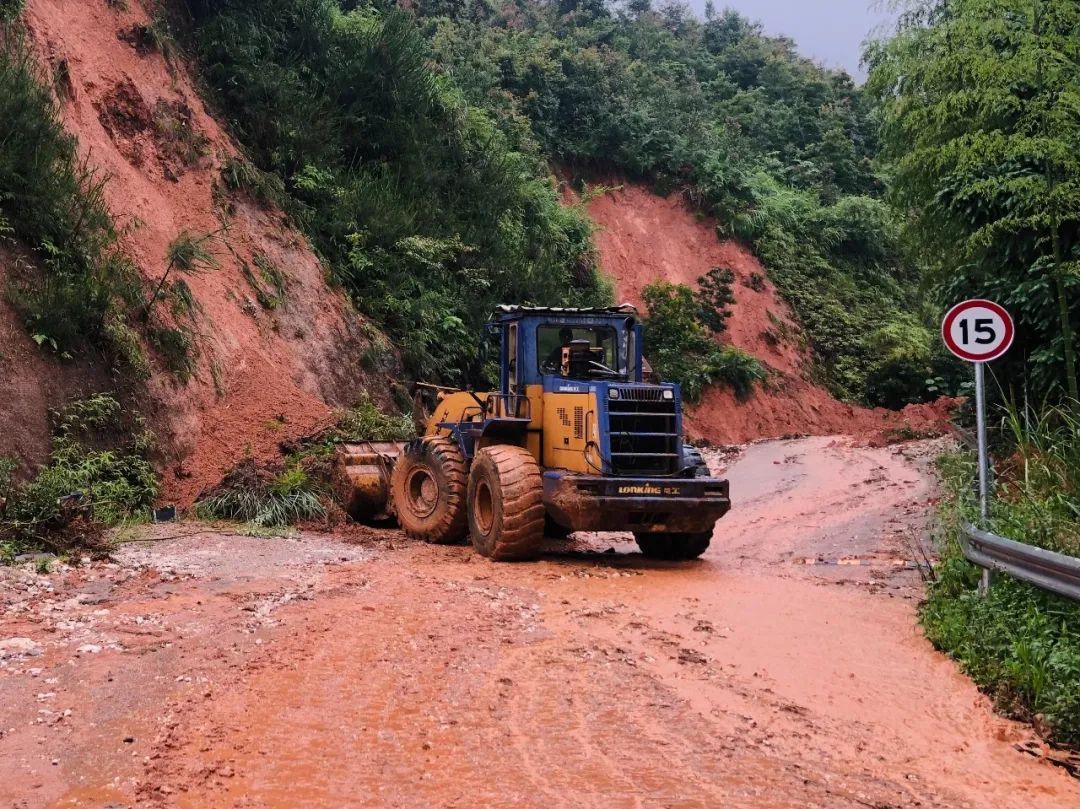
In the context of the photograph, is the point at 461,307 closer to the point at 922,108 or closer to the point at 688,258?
the point at 922,108

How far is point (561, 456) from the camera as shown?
11.2m

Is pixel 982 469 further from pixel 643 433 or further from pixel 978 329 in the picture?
pixel 643 433

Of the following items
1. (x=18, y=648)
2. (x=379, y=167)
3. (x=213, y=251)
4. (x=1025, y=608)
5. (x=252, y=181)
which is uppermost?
(x=379, y=167)

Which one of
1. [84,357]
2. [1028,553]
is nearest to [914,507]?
[1028,553]

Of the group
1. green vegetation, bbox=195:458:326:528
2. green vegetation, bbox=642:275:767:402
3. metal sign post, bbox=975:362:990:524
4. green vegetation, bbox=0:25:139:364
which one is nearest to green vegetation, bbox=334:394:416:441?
green vegetation, bbox=195:458:326:528

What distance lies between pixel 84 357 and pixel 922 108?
11.2 m

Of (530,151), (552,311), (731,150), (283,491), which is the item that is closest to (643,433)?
(552,311)

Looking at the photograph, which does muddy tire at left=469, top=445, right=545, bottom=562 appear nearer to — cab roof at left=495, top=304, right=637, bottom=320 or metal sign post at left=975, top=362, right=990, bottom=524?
cab roof at left=495, top=304, right=637, bottom=320

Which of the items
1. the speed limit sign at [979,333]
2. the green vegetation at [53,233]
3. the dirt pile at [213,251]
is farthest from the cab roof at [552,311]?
the green vegetation at [53,233]

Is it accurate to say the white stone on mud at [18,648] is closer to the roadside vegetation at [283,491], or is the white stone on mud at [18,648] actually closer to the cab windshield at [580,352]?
the roadside vegetation at [283,491]

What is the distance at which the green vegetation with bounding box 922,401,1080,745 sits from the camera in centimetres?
553

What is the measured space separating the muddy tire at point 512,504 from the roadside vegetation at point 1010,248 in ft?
14.0

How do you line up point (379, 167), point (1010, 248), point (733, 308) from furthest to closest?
point (733, 308)
point (379, 167)
point (1010, 248)

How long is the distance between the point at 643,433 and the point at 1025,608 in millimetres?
4999
